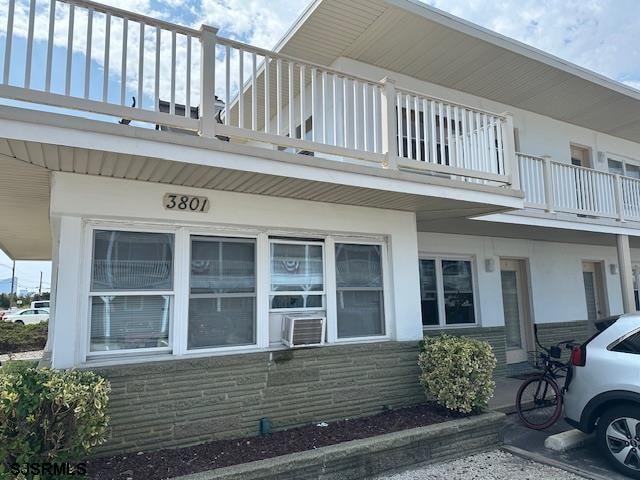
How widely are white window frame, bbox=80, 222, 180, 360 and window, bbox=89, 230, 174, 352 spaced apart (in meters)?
0.02

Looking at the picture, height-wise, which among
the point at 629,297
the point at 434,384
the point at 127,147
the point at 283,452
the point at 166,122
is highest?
the point at 166,122

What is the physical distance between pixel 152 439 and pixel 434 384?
11.3 feet

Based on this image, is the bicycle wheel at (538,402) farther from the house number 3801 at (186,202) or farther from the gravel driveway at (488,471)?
the house number 3801 at (186,202)

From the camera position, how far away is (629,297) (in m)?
8.75

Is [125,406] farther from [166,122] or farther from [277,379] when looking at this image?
[166,122]

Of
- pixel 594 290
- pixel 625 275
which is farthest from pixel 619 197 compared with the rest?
pixel 594 290

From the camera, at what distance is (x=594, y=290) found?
11.3 m

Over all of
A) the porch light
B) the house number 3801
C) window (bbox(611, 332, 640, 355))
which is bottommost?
window (bbox(611, 332, 640, 355))

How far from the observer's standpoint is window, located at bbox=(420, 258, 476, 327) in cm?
860

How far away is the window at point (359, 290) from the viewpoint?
6.12m

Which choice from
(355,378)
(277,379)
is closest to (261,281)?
(277,379)

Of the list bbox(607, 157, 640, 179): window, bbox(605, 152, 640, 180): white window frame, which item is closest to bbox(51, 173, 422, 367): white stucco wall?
bbox(605, 152, 640, 180): white window frame

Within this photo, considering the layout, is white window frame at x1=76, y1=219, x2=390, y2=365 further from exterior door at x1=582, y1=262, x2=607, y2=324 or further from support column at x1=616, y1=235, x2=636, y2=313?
exterior door at x1=582, y1=262, x2=607, y2=324

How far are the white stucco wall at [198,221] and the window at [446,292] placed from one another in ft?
7.22
